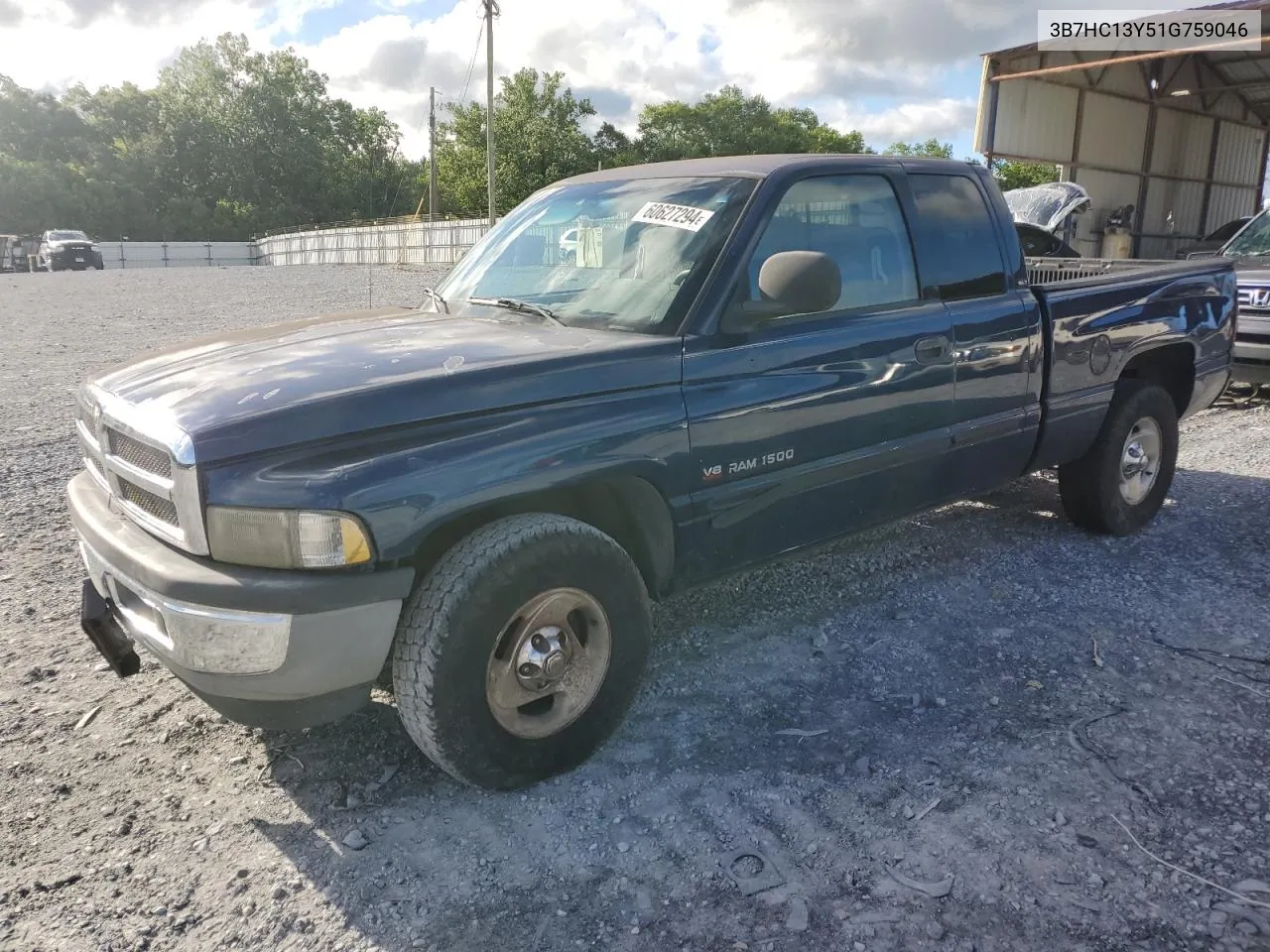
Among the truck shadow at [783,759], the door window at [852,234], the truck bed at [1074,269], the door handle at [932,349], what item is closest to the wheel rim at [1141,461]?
the truck shadow at [783,759]

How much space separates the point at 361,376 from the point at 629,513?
93 cm

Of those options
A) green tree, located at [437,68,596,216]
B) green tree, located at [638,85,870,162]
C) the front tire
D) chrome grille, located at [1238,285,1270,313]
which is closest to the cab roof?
the front tire

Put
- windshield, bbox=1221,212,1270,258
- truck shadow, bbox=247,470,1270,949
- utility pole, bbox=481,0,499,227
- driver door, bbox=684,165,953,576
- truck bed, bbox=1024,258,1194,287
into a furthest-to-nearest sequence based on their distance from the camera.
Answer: utility pole, bbox=481,0,499,227 < windshield, bbox=1221,212,1270,258 < truck bed, bbox=1024,258,1194,287 < driver door, bbox=684,165,953,576 < truck shadow, bbox=247,470,1270,949

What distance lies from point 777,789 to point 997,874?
25.2 inches

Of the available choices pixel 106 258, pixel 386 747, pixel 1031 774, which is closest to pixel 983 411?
pixel 1031 774

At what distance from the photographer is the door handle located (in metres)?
3.75

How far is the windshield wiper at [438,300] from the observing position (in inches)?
148

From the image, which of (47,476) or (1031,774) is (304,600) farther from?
(47,476)

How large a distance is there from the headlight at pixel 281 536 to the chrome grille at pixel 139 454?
243 millimetres

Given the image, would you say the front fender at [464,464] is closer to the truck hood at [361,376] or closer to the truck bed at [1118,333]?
the truck hood at [361,376]

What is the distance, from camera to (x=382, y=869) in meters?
2.55

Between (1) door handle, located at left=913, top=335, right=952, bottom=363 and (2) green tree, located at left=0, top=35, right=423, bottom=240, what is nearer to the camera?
(1) door handle, located at left=913, top=335, right=952, bottom=363

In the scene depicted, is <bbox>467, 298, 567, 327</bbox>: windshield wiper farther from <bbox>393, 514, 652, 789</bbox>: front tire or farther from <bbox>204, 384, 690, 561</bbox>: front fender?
<bbox>393, 514, 652, 789</bbox>: front tire

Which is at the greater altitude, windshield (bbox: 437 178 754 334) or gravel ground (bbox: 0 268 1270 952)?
windshield (bbox: 437 178 754 334)
